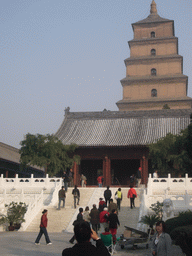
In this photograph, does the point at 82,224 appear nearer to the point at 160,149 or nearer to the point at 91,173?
the point at 160,149

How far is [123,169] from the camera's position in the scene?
3250cm

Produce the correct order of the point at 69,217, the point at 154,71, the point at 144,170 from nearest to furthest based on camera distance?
the point at 69,217
the point at 144,170
the point at 154,71

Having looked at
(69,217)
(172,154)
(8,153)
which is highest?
(8,153)

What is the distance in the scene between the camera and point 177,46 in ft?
138

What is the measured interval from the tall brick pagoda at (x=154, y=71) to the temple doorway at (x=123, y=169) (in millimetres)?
9703

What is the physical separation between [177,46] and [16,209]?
3116 centimetres


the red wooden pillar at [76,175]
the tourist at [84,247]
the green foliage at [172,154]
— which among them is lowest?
the tourist at [84,247]

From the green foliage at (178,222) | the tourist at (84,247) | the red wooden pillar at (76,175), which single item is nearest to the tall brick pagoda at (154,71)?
the red wooden pillar at (76,175)

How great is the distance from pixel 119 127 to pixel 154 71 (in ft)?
35.8

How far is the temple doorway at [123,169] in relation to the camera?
32178 mm

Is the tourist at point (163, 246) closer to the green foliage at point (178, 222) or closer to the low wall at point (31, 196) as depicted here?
the green foliage at point (178, 222)

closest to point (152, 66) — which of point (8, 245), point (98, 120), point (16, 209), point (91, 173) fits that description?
point (98, 120)

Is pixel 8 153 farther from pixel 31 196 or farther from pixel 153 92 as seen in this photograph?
pixel 153 92

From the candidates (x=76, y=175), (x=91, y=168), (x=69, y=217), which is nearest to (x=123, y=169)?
(x=91, y=168)
